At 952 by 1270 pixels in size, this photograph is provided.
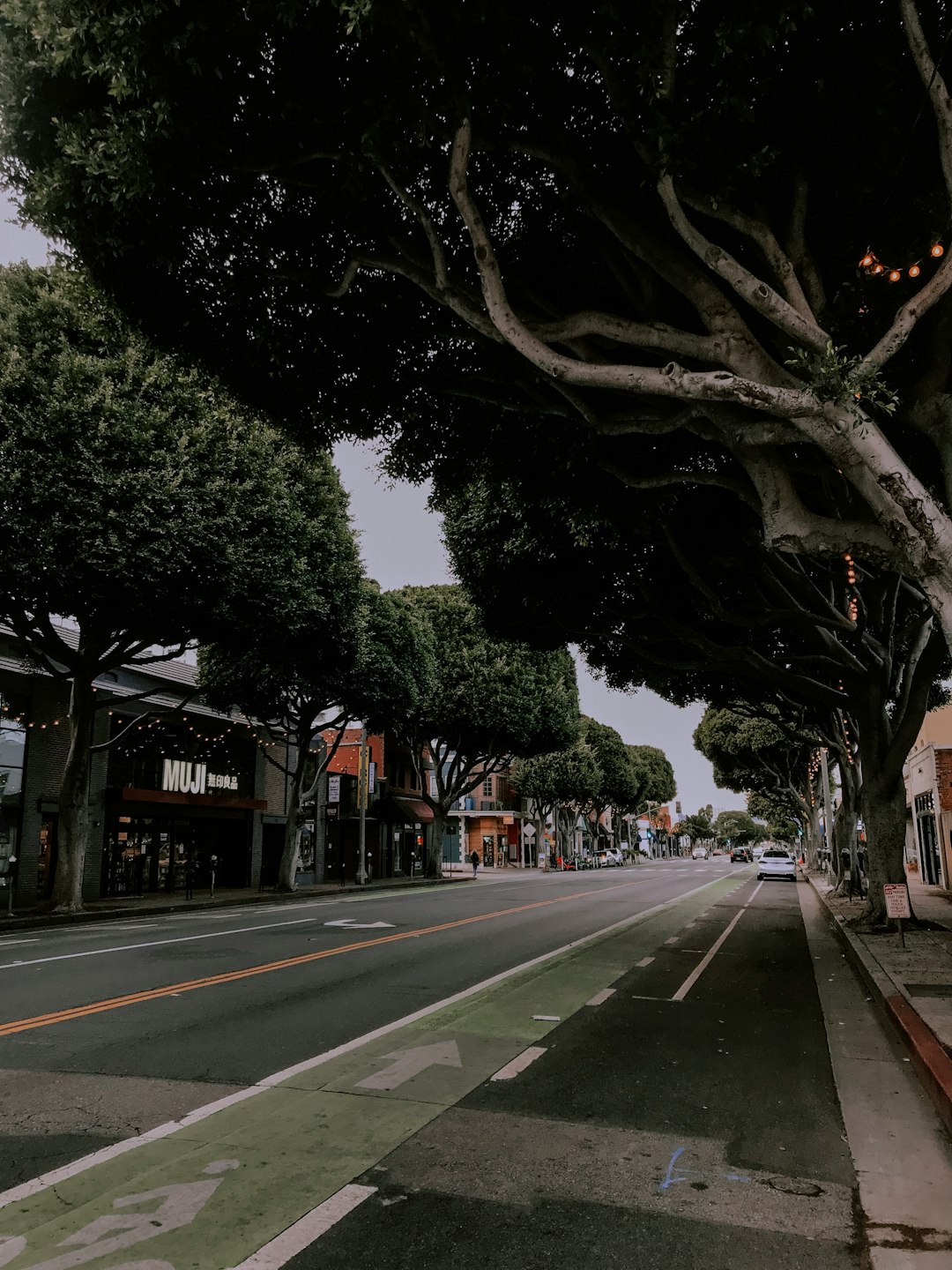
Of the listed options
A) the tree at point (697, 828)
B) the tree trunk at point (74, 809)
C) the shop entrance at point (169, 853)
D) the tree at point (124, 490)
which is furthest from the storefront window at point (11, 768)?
the tree at point (697, 828)

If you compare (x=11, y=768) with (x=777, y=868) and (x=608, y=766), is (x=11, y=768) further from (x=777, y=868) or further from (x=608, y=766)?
(x=608, y=766)

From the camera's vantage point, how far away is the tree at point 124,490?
16.2 meters

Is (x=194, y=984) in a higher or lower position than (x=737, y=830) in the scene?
higher

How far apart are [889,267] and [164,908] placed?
72.3 feet

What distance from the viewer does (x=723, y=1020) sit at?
Answer: 8.89 meters

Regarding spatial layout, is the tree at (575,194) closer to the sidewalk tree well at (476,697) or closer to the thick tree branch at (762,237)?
the thick tree branch at (762,237)

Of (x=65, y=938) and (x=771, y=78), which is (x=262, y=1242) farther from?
(x=65, y=938)

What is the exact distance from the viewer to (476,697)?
124ft

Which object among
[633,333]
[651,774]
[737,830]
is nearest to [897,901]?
[633,333]

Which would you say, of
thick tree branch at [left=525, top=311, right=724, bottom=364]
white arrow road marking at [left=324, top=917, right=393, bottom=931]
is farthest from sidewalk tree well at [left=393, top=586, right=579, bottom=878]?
thick tree branch at [left=525, top=311, right=724, bottom=364]

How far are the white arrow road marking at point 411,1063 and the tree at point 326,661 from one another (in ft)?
46.2

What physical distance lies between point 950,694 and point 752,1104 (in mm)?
25828

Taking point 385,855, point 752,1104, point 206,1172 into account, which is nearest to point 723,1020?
point 752,1104

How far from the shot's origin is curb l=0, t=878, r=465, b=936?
18672 mm
